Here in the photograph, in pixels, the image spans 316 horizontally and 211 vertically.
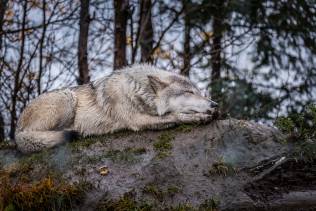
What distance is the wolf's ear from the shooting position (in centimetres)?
749

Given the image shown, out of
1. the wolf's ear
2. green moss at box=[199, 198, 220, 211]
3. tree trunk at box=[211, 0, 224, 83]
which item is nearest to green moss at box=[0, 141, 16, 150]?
the wolf's ear

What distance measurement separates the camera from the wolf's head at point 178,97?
7.05m

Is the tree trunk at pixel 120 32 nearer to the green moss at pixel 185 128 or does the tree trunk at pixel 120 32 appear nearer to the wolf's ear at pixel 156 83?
the wolf's ear at pixel 156 83

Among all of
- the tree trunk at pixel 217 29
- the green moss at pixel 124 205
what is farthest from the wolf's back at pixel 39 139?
the tree trunk at pixel 217 29

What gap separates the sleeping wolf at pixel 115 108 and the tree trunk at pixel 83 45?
3431 millimetres

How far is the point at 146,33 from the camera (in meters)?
13.0

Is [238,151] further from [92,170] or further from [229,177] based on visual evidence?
[92,170]

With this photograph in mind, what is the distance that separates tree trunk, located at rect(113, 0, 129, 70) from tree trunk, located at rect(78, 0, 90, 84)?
2.04 ft

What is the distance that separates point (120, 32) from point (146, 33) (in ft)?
5.52

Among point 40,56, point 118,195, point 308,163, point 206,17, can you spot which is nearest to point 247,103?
point 206,17

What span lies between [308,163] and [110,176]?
89.7 inches

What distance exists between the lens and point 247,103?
1125 centimetres

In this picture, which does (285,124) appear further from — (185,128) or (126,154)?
(126,154)

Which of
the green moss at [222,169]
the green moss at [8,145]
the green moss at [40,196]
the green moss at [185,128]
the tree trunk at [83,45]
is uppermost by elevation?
the tree trunk at [83,45]
